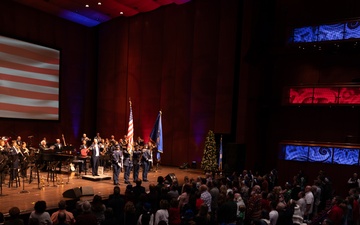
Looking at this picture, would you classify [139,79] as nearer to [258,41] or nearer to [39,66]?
[39,66]

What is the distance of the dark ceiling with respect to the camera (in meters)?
18.6

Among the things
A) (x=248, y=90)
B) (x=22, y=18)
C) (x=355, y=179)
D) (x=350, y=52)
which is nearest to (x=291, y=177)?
(x=355, y=179)

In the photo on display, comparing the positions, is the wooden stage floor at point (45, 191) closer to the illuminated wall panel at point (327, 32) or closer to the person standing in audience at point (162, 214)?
the person standing in audience at point (162, 214)

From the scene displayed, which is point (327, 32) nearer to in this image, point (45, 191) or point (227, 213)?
point (227, 213)

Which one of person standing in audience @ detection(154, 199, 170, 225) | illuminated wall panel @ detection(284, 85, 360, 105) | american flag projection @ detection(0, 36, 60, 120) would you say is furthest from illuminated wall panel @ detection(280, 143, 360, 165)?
american flag projection @ detection(0, 36, 60, 120)

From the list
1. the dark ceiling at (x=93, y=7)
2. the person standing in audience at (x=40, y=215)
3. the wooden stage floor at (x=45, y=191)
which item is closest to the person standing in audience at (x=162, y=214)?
the person standing in audience at (x=40, y=215)

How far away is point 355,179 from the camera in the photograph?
11.9 meters

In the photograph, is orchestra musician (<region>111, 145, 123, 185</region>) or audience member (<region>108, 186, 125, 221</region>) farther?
orchestra musician (<region>111, 145, 123, 185</region>)

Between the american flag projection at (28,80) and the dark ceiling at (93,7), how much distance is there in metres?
2.40

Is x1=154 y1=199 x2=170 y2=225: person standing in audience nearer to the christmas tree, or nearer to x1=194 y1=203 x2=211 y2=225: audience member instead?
x1=194 y1=203 x2=211 y2=225: audience member

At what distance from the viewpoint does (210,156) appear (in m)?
16.5

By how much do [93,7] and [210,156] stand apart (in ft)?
37.7

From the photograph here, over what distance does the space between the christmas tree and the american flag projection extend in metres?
10.1

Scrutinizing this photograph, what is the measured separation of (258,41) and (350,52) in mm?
4416
